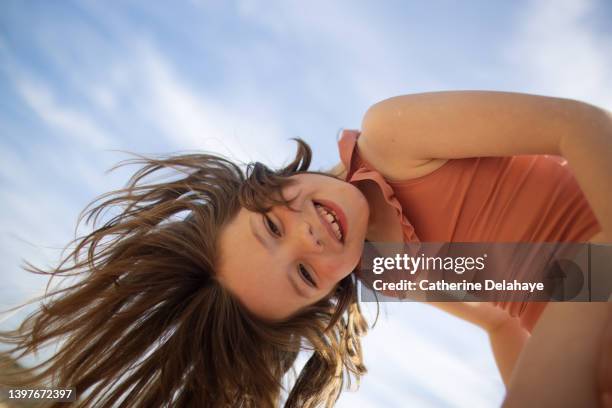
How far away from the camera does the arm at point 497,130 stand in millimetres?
1674

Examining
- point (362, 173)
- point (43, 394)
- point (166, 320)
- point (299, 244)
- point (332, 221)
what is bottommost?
point (43, 394)

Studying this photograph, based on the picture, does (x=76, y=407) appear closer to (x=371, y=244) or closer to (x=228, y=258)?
(x=228, y=258)

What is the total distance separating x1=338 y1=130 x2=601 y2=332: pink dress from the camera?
85.3 inches

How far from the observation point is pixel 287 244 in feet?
7.39

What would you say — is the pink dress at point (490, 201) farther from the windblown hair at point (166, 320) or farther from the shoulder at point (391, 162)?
the windblown hair at point (166, 320)

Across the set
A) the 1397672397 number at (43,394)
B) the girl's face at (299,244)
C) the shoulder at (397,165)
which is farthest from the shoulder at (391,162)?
the 1397672397 number at (43,394)

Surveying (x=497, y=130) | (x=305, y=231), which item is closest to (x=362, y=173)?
(x=305, y=231)

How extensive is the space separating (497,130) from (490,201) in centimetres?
53

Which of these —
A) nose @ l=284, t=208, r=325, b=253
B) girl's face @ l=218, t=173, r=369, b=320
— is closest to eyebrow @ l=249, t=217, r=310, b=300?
girl's face @ l=218, t=173, r=369, b=320

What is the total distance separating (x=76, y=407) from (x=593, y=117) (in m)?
2.74

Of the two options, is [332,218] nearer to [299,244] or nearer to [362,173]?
[299,244]

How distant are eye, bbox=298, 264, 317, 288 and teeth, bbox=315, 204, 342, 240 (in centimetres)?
25

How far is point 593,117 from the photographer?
1721mm

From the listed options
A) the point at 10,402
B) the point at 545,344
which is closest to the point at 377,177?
the point at 545,344
